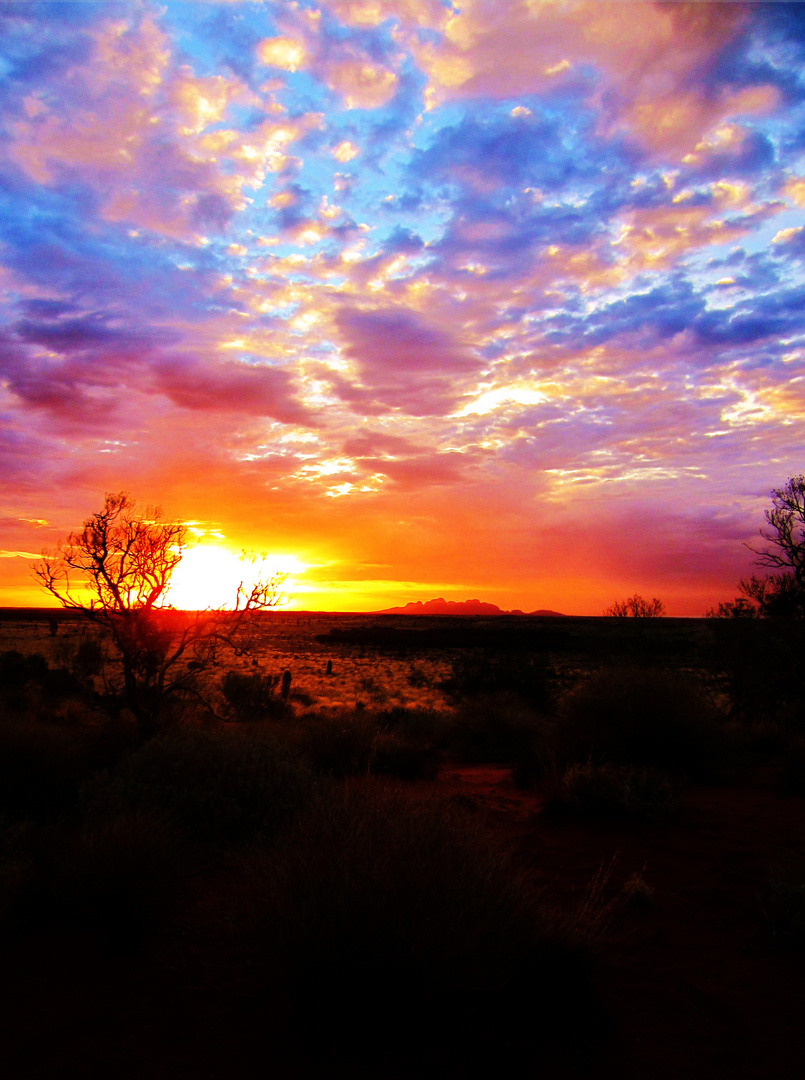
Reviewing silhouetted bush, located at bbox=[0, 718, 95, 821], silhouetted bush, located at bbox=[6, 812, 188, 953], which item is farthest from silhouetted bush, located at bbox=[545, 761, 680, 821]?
silhouetted bush, located at bbox=[0, 718, 95, 821]

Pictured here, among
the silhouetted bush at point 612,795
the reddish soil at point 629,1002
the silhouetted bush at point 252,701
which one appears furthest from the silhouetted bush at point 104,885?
the silhouetted bush at point 252,701

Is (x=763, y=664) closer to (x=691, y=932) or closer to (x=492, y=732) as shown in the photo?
(x=492, y=732)

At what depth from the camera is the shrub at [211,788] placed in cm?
606

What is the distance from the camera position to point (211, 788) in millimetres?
6371

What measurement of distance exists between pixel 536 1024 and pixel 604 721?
6901mm

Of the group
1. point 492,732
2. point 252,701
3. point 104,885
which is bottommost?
point 252,701

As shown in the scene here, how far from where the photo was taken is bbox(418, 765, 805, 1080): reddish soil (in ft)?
11.0

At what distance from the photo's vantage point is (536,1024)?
336cm

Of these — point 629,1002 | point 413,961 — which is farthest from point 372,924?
point 629,1002

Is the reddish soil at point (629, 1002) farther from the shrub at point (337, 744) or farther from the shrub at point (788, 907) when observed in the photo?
the shrub at point (337, 744)

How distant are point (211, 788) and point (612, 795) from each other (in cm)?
471

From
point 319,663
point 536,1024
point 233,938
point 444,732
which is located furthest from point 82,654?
point 319,663

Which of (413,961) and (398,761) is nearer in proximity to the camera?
(413,961)

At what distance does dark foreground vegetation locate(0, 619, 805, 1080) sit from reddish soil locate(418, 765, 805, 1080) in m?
0.02
